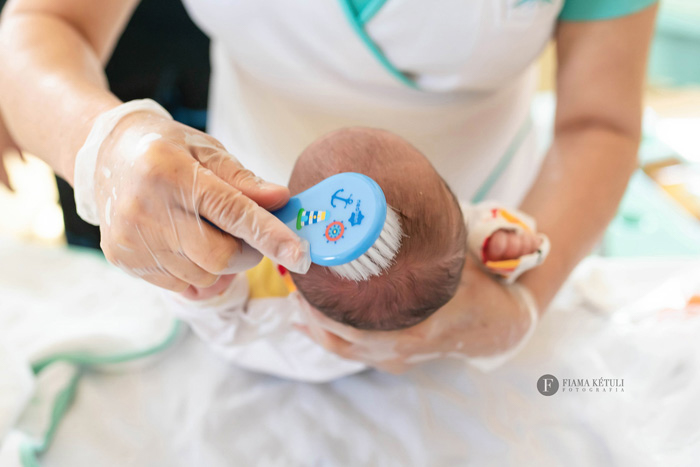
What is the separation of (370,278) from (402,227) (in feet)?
0.20

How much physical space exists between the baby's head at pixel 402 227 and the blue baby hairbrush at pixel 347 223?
39 millimetres

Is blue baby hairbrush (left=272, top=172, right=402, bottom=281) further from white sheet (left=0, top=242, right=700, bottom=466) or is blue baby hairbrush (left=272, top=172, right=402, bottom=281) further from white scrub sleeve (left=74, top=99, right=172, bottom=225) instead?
white sheet (left=0, top=242, right=700, bottom=466)

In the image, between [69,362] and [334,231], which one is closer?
[334,231]

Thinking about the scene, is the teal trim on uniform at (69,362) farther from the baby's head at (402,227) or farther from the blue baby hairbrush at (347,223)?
the blue baby hairbrush at (347,223)

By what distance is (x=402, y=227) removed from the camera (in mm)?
511

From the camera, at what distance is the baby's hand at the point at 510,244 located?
0.70 meters

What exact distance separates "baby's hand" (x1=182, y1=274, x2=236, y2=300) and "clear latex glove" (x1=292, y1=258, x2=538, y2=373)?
95 mm

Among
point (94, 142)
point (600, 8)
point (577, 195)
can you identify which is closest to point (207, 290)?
point (94, 142)

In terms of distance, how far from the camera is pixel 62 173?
614 mm

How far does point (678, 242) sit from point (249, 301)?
3.31ft

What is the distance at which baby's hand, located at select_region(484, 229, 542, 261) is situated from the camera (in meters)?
0.70

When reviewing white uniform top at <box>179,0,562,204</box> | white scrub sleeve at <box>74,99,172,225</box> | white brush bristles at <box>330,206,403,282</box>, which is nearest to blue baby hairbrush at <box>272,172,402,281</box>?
white brush bristles at <box>330,206,403,282</box>

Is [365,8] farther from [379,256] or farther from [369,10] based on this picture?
[379,256]

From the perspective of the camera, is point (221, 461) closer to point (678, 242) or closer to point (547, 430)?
point (547, 430)
